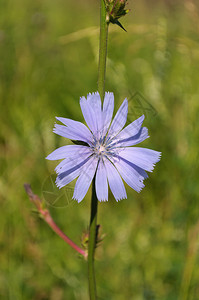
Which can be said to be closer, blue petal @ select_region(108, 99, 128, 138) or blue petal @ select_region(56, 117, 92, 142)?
blue petal @ select_region(56, 117, 92, 142)

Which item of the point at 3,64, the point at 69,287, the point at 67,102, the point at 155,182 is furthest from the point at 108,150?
the point at 3,64

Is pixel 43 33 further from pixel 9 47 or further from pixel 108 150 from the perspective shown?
pixel 108 150

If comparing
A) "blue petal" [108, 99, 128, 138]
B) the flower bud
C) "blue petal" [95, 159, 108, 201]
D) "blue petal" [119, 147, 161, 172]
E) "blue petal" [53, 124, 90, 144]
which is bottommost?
"blue petal" [95, 159, 108, 201]

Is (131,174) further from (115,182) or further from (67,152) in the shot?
(67,152)

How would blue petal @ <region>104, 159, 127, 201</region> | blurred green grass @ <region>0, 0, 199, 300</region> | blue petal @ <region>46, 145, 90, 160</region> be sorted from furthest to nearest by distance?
1. blurred green grass @ <region>0, 0, 199, 300</region>
2. blue petal @ <region>104, 159, 127, 201</region>
3. blue petal @ <region>46, 145, 90, 160</region>

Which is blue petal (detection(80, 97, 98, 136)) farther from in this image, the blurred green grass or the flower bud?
the blurred green grass

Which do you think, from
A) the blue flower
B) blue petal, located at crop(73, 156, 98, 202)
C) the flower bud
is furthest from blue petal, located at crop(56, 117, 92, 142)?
the flower bud
